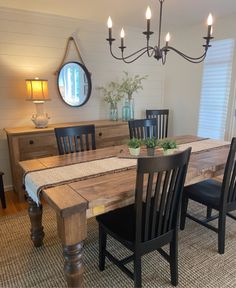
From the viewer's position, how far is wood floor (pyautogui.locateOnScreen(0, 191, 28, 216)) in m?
2.77

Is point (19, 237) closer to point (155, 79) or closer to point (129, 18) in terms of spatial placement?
point (129, 18)

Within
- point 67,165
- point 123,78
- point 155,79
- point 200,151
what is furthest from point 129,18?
point 67,165

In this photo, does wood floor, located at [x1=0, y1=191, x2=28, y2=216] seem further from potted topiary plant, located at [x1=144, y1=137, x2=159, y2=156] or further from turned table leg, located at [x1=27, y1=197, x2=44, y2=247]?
potted topiary plant, located at [x1=144, y1=137, x2=159, y2=156]

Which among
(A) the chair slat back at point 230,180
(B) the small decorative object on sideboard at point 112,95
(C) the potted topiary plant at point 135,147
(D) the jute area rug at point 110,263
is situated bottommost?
(D) the jute area rug at point 110,263

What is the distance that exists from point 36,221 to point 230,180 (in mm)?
1714

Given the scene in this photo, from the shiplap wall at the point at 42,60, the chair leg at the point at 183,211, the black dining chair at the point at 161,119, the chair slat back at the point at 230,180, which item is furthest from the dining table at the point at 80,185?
the black dining chair at the point at 161,119

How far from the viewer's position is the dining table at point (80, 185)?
53.1 inches

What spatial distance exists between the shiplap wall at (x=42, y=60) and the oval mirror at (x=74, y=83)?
0.09 m

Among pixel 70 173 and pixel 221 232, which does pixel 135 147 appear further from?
pixel 221 232

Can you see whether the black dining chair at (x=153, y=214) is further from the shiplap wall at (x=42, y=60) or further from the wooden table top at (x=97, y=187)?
the shiplap wall at (x=42, y=60)

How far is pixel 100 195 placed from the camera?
142 cm

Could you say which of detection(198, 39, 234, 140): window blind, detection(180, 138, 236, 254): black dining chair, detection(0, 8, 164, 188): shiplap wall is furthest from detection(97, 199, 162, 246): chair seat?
detection(198, 39, 234, 140): window blind

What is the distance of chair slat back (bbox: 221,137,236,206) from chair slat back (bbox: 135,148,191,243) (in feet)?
1.78

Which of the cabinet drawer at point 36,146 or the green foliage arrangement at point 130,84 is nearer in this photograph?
the cabinet drawer at point 36,146
